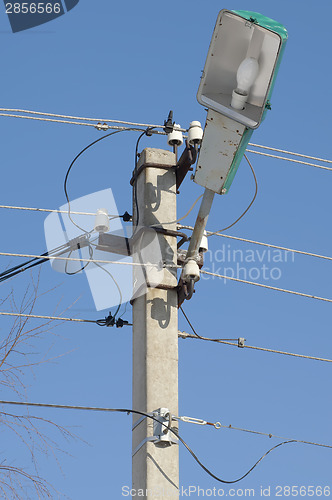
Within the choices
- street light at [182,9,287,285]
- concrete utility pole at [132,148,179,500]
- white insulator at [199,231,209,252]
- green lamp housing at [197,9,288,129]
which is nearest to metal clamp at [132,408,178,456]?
concrete utility pole at [132,148,179,500]

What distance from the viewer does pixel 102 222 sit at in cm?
683

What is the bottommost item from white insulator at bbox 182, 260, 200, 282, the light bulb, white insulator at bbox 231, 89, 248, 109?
white insulator at bbox 182, 260, 200, 282

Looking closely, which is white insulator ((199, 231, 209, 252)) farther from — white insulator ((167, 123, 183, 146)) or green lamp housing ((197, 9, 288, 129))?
green lamp housing ((197, 9, 288, 129))

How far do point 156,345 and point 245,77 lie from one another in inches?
71.0

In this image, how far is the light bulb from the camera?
5543mm

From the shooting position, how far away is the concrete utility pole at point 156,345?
570cm

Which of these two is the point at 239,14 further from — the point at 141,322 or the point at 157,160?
the point at 141,322

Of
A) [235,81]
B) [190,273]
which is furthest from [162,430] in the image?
[235,81]

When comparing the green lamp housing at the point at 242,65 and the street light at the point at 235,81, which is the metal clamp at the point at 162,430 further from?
the green lamp housing at the point at 242,65

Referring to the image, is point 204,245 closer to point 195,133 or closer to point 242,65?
point 195,133

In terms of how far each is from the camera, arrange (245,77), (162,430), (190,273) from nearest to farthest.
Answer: (245,77), (162,430), (190,273)

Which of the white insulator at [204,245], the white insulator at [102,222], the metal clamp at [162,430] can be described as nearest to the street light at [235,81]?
the white insulator at [204,245]

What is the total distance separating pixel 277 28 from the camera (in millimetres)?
5410

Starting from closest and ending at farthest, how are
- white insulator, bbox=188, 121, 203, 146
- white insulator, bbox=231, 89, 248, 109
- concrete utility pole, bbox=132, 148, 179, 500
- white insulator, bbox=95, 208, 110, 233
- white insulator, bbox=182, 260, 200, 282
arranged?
white insulator, bbox=231, 89, 248, 109 → concrete utility pole, bbox=132, 148, 179, 500 → white insulator, bbox=182, 260, 200, 282 → white insulator, bbox=188, 121, 203, 146 → white insulator, bbox=95, 208, 110, 233
